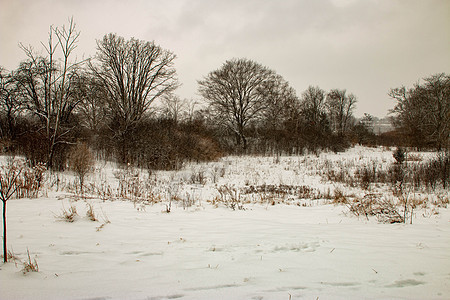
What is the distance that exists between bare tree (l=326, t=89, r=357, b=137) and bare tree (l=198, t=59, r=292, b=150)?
22.9m

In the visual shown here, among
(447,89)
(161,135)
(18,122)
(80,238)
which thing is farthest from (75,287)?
(447,89)

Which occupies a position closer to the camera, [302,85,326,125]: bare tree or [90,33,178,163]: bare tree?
[90,33,178,163]: bare tree

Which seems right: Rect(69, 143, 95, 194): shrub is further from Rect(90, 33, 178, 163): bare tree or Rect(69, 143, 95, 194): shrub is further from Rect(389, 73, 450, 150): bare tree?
Rect(389, 73, 450, 150): bare tree

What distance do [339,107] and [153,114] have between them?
39388mm

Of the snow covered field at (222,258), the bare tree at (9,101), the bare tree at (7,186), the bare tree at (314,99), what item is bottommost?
the snow covered field at (222,258)

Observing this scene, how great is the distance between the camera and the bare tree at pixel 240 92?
26.8 metres

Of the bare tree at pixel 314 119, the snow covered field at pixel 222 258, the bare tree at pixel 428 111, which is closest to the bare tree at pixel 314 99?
the bare tree at pixel 314 119

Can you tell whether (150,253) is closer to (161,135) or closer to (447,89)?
(161,135)

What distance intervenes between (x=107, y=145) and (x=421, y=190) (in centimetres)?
1909

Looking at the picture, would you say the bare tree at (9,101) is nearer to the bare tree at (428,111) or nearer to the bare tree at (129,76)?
the bare tree at (129,76)

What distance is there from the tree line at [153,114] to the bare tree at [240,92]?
12 centimetres

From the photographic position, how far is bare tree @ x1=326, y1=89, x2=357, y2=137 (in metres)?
44.8

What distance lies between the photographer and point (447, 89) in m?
21.2

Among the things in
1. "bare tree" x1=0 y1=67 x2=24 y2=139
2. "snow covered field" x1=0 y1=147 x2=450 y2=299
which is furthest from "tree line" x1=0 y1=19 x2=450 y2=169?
"snow covered field" x1=0 y1=147 x2=450 y2=299
